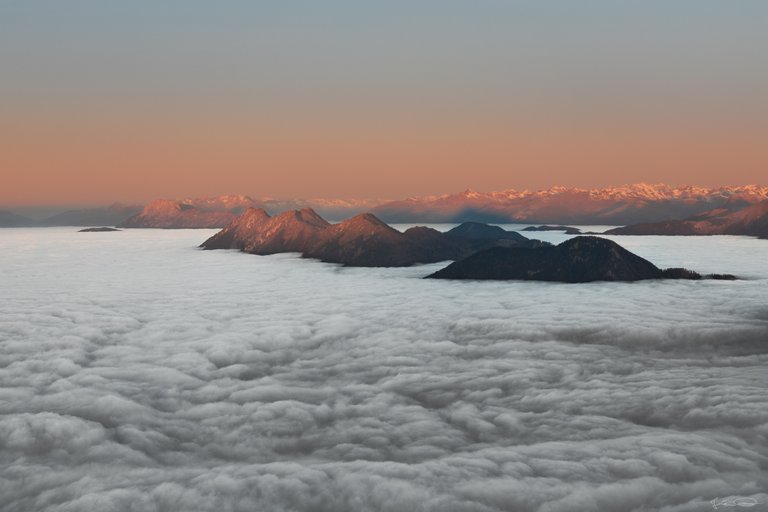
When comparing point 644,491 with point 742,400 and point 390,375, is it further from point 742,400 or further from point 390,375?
point 390,375

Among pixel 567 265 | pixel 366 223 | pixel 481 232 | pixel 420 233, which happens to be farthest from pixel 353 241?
pixel 481 232

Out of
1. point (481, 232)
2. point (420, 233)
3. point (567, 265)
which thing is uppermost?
point (481, 232)

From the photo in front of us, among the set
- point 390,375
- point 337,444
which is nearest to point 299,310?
point 390,375

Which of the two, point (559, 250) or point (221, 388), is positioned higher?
point (559, 250)
